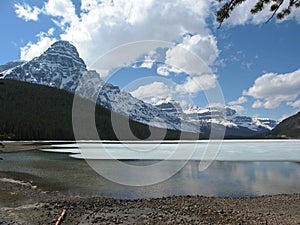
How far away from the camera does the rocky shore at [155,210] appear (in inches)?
537

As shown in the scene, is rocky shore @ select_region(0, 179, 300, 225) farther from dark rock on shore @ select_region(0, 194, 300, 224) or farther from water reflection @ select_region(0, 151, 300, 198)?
water reflection @ select_region(0, 151, 300, 198)

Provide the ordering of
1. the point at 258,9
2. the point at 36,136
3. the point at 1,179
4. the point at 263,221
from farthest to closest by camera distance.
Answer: the point at 36,136, the point at 1,179, the point at 263,221, the point at 258,9

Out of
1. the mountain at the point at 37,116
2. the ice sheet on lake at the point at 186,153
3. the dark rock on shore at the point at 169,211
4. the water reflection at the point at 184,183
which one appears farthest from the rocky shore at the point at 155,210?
the mountain at the point at 37,116

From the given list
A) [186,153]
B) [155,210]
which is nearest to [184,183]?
[155,210]

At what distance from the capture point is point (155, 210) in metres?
15.2

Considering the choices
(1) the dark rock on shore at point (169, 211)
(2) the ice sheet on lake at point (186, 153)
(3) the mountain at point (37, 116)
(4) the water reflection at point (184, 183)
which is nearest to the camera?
(1) the dark rock on shore at point (169, 211)

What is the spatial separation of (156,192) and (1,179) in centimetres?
1432

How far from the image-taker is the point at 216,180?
25.3 m

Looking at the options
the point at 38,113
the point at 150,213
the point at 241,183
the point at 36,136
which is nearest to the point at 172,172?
the point at 241,183

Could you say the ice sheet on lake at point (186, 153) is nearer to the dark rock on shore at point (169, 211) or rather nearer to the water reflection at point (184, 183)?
the water reflection at point (184, 183)

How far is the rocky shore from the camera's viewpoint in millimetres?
13633

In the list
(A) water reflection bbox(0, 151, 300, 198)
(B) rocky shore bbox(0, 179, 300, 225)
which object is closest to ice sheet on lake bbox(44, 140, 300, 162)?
(A) water reflection bbox(0, 151, 300, 198)

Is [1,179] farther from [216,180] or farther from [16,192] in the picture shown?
[216,180]

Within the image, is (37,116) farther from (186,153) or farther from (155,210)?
(155,210)
